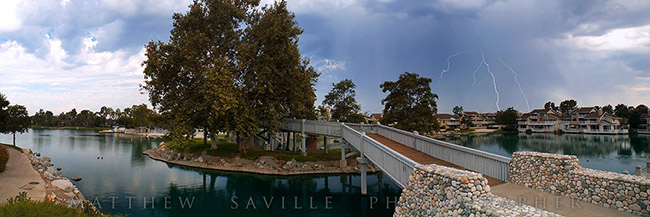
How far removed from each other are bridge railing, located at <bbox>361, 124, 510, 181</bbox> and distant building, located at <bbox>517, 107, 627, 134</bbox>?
295ft

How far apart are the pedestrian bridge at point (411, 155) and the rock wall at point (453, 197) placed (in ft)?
3.18

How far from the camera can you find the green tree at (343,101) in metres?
39.0

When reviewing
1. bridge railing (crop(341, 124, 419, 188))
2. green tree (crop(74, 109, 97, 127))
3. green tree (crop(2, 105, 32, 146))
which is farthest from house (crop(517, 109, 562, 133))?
green tree (crop(74, 109, 97, 127))

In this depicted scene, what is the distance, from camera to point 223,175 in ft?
77.6

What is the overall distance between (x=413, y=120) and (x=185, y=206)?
25.1m

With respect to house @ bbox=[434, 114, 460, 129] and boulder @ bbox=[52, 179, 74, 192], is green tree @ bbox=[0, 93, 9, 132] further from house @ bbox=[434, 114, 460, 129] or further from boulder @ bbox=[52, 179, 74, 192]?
house @ bbox=[434, 114, 460, 129]

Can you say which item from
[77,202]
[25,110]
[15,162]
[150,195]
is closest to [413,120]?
[150,195]

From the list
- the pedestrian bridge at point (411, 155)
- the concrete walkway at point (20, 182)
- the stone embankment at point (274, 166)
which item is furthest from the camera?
the stone embankment at point (274, 166)

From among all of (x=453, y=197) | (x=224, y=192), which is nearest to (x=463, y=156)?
(x=453, y=197)

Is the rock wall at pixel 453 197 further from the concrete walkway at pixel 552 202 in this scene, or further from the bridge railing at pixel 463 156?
the bridge railing at pixel 463 156

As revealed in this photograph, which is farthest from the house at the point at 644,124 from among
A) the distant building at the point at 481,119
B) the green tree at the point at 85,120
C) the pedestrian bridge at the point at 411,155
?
the green tree at the point at 85,120

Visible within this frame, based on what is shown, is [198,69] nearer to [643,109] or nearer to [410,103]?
[410,103]

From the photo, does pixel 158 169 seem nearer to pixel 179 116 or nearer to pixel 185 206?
pixel 179 116

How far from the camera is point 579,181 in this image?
25.5ft
